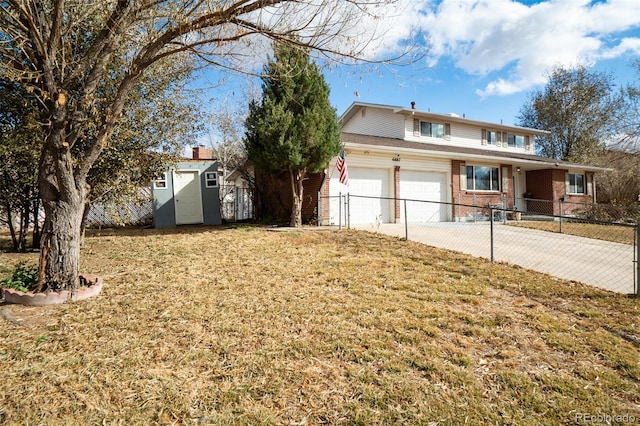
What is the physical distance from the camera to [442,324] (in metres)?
3.43

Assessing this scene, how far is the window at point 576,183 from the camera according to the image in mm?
18750

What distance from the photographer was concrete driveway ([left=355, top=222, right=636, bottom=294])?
18.8 ft

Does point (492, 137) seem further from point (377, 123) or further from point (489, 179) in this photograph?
point (377, 123)

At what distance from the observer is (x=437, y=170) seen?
13844 mm

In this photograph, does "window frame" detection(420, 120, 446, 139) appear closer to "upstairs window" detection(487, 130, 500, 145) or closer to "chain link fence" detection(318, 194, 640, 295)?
"upstairs window" detection(487, 130, 500, 145)

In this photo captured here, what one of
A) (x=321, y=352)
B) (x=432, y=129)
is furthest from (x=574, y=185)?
(x=321, y=352)

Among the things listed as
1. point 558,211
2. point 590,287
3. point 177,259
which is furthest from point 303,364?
point 558,211

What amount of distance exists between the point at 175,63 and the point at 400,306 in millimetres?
6084

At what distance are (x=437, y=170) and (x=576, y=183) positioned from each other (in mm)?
11279

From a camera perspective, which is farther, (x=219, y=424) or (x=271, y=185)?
(x=271, y=185)

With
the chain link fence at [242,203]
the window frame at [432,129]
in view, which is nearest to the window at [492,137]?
the window frame at [432,129]

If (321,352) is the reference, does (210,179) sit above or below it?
above

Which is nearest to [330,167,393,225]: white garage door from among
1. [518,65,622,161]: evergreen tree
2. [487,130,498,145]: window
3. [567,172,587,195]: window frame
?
[487,130,498,145]: window

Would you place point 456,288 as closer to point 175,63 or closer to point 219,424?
point 219,424
